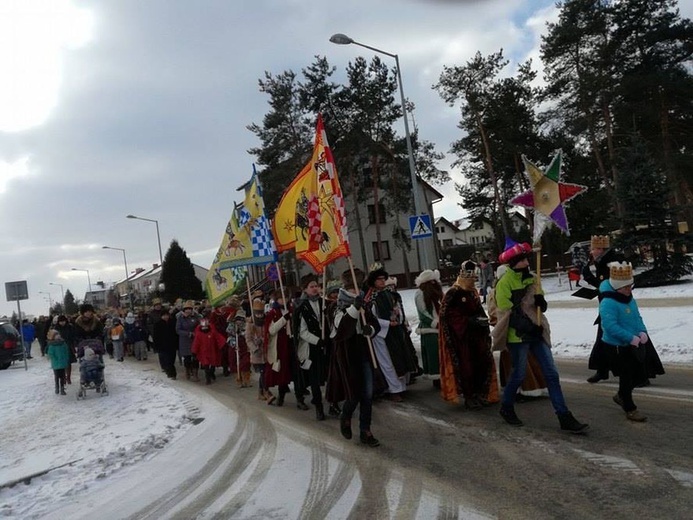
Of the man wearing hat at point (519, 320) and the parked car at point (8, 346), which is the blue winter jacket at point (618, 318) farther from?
the parked car at point (8, 346)

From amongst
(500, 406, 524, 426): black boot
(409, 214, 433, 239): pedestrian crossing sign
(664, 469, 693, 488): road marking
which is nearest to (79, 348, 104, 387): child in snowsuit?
(409, 214, 433, 239): pedestrian crossing sign

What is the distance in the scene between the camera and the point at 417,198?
55.5ft

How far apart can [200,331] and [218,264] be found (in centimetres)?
285

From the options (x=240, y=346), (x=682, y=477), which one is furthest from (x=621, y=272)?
(x=240, y=346)

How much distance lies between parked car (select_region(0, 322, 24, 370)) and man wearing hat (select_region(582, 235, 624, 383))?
20.2m

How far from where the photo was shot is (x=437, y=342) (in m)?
8.23

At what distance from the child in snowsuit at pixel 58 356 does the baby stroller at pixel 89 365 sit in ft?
3.51

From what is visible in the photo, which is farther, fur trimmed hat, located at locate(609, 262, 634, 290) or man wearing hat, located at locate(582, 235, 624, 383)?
man wearing hat, located at locate(582, 235, 624, 383)

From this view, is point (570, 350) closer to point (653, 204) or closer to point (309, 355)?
Result: point (309, 355)

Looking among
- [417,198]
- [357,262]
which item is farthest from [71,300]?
[417,198]

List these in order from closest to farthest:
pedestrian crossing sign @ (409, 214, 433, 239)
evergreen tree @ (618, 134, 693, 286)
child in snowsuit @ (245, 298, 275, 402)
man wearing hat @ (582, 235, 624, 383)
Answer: man wearing hat @ (582, 235, 624, 383) < child in snowsuit @ (245, 298, 275, 402) < pedestrian crossing sign @ (409, 214, 433, 239) < evergreen tree @ (618, 134, 693, 286)

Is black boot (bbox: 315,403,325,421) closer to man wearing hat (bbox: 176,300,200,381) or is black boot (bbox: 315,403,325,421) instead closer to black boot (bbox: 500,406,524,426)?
black boot (bbox: 500,406,524,426)

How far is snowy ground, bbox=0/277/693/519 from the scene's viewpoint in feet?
17.8

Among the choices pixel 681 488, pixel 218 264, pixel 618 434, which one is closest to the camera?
pixel 681 488
